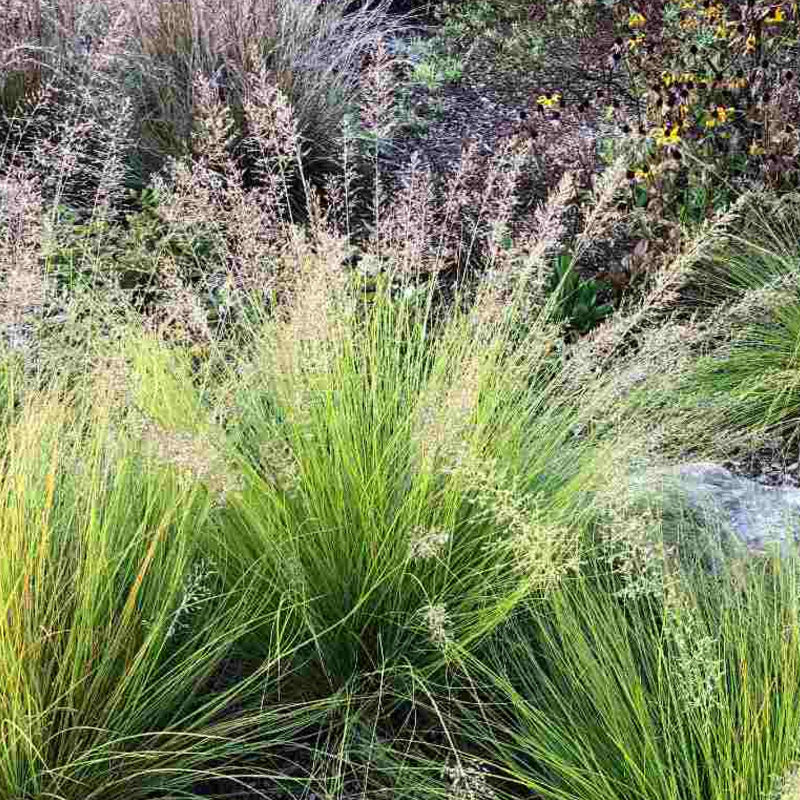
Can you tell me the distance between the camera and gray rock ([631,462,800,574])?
2373 mm

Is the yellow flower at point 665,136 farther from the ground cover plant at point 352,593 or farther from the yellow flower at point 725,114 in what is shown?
the ground cover plant at point 352,593

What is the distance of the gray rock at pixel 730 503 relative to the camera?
2373 mm

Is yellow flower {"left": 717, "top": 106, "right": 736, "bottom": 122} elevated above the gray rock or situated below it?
above

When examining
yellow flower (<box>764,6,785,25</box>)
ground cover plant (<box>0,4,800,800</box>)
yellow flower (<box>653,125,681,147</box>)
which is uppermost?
yellow flower (<box>764,6,785,25</box>)

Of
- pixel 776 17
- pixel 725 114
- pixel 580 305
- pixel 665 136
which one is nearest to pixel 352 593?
pixel 580 305

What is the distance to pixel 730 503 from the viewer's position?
8.82 ft

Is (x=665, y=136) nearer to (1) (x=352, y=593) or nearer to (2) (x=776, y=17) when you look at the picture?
(2) (x=776, y=17)

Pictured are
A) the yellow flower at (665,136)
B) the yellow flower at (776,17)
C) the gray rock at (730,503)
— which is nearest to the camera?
the gray rock at (730,503)

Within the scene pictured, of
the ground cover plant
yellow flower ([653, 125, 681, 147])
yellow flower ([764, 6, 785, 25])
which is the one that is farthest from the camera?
yellow flower ([764, 6, 785, 25])

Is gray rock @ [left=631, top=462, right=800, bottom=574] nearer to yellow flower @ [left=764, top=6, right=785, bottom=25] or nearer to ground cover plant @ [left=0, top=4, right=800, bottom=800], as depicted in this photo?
ground cover plant @ [left=0, top=4, right=800, bottom=800]

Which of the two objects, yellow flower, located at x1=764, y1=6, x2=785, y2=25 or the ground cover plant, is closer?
the ground cover plant

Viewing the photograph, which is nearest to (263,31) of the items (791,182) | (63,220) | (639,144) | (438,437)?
(63,220)

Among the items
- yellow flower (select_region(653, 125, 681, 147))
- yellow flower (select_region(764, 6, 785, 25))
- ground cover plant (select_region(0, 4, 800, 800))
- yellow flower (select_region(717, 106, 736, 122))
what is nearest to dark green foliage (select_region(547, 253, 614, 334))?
yellow flower (select_region(653, 125, 681, 147))

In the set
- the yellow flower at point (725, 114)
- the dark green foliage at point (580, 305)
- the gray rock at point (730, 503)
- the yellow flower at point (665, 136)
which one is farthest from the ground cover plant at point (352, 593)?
the yellow flower at point (725, 114)
